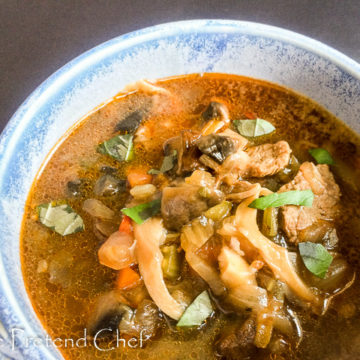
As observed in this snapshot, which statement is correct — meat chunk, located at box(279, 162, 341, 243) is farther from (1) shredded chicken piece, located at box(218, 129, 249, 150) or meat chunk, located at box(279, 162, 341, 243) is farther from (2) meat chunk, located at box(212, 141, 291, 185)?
(1) shredded chicken piece, located at box(218, 129, 249, 150)

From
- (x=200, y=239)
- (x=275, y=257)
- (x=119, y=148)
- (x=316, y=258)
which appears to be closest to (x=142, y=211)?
(x=200, y=239)

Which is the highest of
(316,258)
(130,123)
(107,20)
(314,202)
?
(107,20)

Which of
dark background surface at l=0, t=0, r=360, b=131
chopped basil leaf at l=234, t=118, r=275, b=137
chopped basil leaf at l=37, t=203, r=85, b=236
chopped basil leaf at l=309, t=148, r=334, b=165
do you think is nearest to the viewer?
chopped basil leaf at l=37, t=203, r=85, b=236

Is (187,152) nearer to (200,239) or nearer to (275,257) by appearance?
(200,239)

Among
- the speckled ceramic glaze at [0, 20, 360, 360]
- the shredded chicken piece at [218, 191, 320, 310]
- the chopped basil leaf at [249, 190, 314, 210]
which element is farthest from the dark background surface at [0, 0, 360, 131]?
the shredded chicken piece at [218, 191, 320, 310]

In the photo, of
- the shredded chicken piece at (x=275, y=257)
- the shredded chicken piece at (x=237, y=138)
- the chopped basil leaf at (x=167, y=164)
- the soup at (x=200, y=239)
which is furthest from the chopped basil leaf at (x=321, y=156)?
Answer: the chopped basil leaf at (x=167, y=164)

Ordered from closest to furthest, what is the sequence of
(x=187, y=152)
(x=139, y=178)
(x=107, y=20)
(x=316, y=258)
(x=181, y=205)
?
(x=181, y=205), (x=316, y=258), (x=187, y=152), (x=139, y=178), (x=107, y=20)

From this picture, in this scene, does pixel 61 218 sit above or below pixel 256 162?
below
